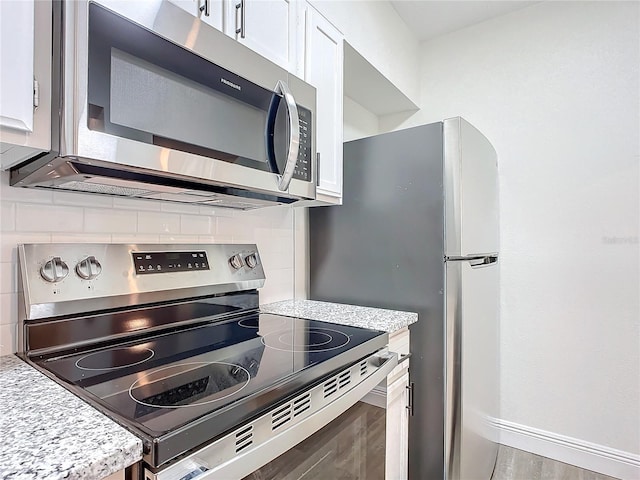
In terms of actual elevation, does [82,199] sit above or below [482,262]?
above

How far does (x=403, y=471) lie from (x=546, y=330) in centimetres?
126

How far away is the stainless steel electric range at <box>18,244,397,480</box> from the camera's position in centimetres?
65

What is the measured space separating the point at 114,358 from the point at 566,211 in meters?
2.25

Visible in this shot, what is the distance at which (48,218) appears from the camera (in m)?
1.00

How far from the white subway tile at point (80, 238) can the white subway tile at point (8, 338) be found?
23 centimetres

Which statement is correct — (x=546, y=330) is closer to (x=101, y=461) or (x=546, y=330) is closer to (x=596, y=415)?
(x=596, y=415)

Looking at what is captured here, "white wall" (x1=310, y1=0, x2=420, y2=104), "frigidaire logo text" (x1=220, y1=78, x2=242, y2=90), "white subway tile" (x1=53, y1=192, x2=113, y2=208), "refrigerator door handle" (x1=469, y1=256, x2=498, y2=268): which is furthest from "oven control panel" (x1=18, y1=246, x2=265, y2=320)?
"white wall" (x1=310, y1=0, x2=420, y2=104)

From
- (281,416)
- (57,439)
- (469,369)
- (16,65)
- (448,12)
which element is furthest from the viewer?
(448,12)

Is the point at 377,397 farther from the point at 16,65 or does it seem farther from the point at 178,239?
the point at 16,65

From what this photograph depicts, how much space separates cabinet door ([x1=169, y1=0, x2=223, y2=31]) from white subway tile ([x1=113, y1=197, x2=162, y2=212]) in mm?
568

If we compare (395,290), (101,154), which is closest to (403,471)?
(395,290)

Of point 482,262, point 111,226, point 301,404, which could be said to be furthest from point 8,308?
point 482,262

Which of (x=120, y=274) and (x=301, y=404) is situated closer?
(x=301, y=404)

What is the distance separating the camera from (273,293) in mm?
1716
